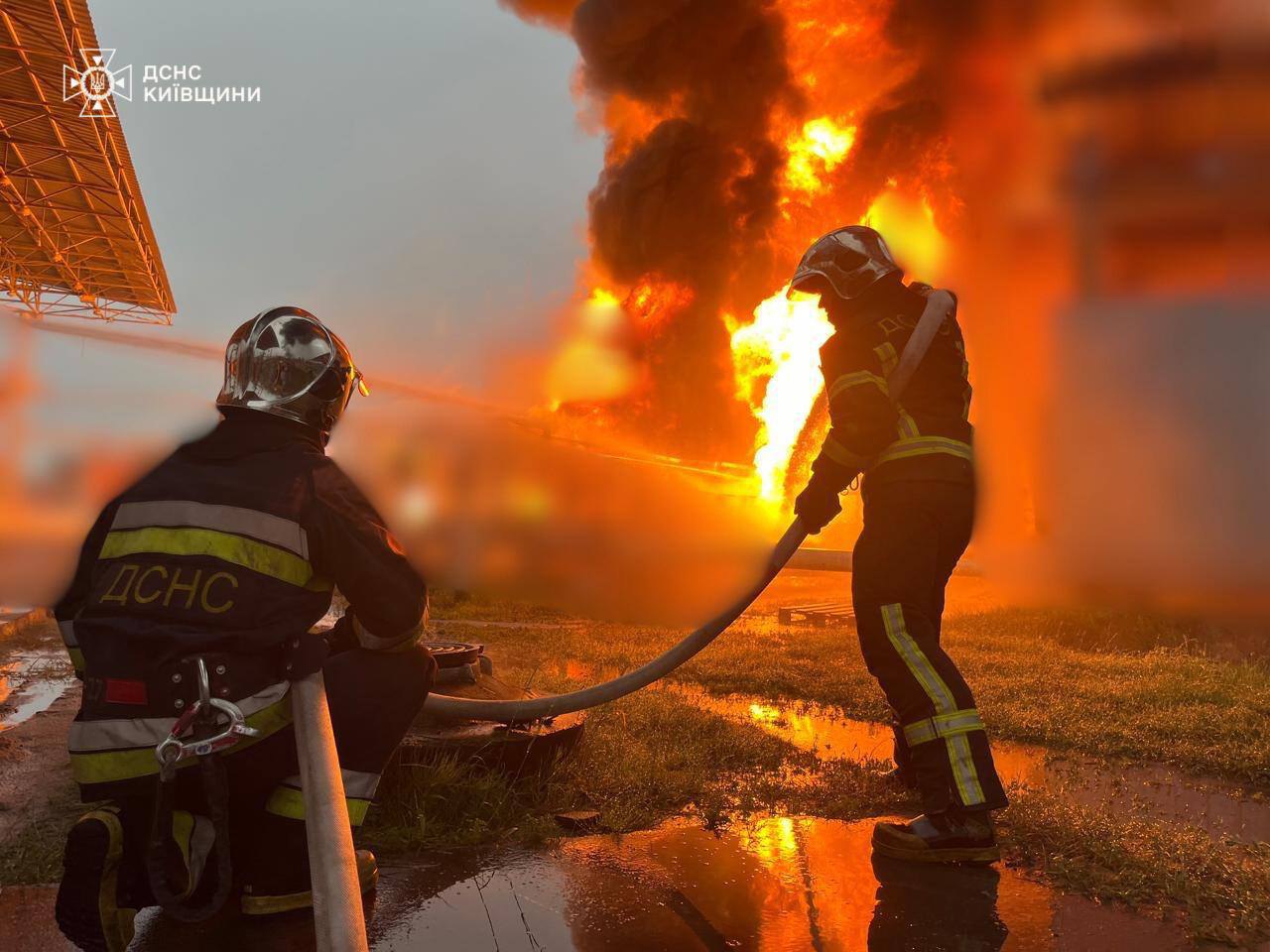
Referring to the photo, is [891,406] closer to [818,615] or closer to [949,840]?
[949,840]

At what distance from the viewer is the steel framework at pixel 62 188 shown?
41.4 ft

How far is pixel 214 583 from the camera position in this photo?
7.02 feet

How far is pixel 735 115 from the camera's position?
11.4 meters

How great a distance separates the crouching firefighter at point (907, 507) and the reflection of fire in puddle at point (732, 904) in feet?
0.92

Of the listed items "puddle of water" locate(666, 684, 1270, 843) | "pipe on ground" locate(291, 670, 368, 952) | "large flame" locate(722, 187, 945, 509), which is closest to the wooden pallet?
"large flame" locate(722, 187, 945, 509)

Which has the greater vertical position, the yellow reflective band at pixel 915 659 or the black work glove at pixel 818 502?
the black work glove at pixel 818 502

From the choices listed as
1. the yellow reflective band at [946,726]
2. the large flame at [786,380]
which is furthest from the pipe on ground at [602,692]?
the large flame at [786,380]

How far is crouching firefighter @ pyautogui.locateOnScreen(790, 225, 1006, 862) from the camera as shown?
3072mm

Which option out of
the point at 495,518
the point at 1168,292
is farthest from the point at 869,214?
the point at 495,518

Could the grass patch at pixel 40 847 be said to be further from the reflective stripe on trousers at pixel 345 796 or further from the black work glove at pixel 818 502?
the black work glove at pixel 818 502

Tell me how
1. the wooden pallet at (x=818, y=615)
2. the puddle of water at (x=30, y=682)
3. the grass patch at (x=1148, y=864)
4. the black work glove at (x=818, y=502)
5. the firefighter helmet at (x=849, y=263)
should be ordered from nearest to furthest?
the grass patch at (x=1148, y=864) < the black work glove at (x=818, y=502) < the firefighter helmet at (x=849, y=263) < the puddle of water at (x=30, y=682) < the wooden pallet at (x=818, y=615)

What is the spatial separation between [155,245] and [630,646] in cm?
1744

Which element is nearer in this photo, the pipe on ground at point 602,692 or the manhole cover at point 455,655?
the pipe on ground at point 602,692

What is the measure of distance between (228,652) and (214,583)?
18 cm
